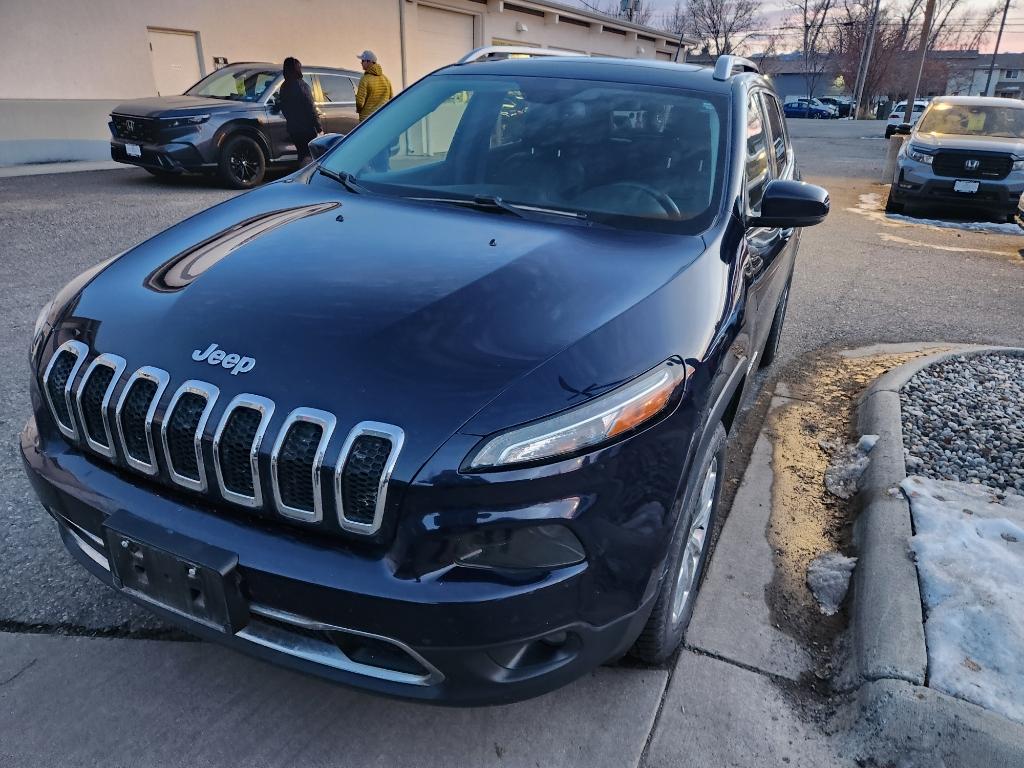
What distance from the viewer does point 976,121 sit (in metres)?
11.4

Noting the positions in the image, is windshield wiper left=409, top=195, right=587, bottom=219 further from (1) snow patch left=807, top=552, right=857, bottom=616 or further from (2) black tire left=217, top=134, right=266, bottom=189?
(2) black tire left=217, top=134, right=266, bottom=189

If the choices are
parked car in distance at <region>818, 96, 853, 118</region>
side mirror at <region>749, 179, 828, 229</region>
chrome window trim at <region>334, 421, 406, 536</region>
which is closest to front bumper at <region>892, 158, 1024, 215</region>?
side mirror at <region>749, 179, 828, 229</region>

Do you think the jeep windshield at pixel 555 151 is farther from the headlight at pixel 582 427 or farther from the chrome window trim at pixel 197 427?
the chrome window trim at pixel 197 427

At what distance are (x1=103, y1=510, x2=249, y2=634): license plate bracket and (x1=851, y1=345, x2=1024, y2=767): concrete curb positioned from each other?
5.69 feet

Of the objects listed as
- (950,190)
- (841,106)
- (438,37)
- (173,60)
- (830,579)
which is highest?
(438,37)

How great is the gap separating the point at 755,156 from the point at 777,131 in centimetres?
118

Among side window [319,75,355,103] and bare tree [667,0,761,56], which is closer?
side window [319,75,355,103]

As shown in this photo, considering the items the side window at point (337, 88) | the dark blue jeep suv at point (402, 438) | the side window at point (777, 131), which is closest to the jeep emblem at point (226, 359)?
the dark blue jeep suv at point (402, 438)

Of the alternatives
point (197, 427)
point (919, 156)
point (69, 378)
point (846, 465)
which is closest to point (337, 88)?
point (919, 156)

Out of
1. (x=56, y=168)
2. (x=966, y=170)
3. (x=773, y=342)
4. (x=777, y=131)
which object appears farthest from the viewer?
(x=56, y=168)

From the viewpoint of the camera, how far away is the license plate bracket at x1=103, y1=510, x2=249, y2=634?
1.65 m

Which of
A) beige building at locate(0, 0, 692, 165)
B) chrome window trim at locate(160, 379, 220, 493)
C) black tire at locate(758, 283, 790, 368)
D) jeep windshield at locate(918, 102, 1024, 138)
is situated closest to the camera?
chrome window trim at locate(160, 379, 220, 493)

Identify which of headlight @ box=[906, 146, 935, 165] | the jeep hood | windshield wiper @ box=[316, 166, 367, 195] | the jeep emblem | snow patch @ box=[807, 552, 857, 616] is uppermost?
windshield wiper @ box=[316, 166, 367, 195]

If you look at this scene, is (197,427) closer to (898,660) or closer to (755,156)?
(898,660)
